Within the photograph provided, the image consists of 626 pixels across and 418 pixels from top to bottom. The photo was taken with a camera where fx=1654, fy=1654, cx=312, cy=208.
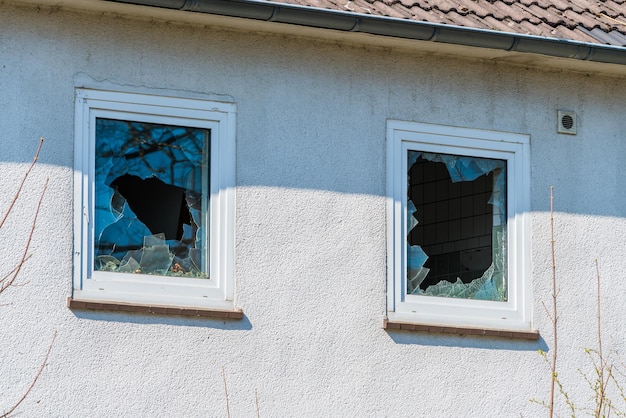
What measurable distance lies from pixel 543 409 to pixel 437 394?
0.83 metres

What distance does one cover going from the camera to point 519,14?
486 inches

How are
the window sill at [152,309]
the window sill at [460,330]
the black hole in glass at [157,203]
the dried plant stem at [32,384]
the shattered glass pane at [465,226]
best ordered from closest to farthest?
1. the dried plant stem at [32,384]
2. the window sill at [152,309]
3. the black hole in glass at [157,203]
4. the window sill at [460,330]
5. the shattered glass pane at [465,226]

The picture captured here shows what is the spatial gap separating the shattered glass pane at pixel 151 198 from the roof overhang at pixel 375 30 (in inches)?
32.3

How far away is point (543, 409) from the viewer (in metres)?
12.0

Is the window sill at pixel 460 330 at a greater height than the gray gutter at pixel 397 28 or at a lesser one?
lesser

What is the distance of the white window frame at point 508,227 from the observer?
39.0ft

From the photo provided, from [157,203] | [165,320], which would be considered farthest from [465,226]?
[165,320]

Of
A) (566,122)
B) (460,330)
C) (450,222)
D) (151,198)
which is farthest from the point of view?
(450,222)

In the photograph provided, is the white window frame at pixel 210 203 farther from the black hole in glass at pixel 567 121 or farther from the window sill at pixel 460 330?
the black hole in glass at pixel 567 121

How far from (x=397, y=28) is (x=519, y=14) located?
1.27 m

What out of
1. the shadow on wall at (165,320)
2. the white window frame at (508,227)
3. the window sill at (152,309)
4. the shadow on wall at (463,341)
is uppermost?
the white window frame at (508,227)

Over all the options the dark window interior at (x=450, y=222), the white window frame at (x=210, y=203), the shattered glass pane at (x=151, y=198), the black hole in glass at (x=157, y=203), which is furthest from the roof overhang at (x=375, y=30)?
the black hole in glass at (x=157, y=203)

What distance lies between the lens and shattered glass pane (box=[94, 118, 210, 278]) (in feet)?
37.2

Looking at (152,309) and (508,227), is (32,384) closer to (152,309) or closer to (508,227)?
(152,309)
